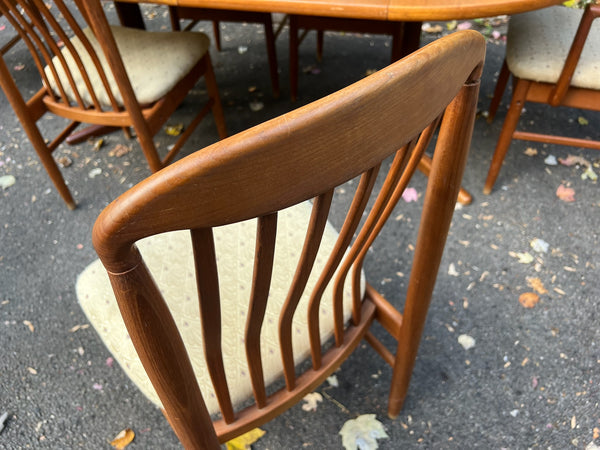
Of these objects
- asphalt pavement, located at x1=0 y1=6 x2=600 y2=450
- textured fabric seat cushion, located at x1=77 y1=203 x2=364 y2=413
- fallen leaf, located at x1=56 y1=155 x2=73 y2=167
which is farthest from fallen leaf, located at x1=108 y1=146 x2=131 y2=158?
Answer: textured fabric seat cushion, located at x1=77 y1=203 x2=364 y2=413

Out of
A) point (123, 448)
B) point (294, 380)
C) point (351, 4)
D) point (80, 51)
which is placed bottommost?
point (123, 448)

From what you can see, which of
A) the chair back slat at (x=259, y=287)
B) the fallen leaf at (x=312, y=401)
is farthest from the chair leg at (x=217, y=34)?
the chair back slat at (x=259, y=287)

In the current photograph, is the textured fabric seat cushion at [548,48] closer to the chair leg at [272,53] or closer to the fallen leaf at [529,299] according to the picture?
the fallen leaf at [529,299]

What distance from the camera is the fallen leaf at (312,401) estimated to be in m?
1.43

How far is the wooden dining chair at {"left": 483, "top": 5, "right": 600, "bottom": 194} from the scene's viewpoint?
156 centimetres

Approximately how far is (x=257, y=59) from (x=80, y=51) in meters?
1.41

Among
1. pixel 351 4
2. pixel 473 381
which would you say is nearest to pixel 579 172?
pixel 473 381

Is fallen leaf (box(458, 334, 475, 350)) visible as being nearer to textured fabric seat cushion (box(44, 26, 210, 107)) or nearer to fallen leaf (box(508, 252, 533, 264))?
fallen leaf (box(508, 252, 533, 264))

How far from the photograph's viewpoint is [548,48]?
1638 millimetres

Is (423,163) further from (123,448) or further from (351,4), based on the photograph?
(123,448)

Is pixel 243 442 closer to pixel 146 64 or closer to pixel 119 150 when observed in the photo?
pixel 146 64

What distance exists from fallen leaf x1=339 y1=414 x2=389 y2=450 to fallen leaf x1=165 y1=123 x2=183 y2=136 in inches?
71.7

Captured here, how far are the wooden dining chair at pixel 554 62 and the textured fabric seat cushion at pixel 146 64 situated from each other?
50.3 inches

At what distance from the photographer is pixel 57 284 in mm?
1815
